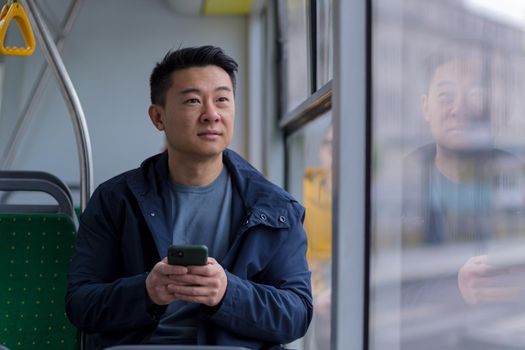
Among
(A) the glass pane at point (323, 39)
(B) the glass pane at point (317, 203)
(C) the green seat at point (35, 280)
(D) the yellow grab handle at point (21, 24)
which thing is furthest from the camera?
(B) the glass pane at point (317, 203)

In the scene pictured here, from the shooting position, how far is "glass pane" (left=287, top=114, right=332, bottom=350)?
2996 millimetres

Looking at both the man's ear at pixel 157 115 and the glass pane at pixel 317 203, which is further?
the glass pane at pixel 317 203

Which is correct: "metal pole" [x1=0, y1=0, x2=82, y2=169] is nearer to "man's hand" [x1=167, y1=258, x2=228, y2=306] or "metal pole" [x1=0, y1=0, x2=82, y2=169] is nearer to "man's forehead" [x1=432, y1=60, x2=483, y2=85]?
"man's hand" [x1=167, y1=258, x2=228, y2=306]

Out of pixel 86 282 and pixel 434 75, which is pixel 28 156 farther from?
pixel 434 75

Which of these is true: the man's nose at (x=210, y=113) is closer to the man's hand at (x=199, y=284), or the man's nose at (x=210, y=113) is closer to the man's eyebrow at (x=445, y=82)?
the man's hand at (x=199, y=284)

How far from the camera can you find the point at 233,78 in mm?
2070

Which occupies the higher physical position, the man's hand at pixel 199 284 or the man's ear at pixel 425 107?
the man's ear at pixel 425 107

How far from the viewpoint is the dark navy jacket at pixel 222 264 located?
70.0 inches

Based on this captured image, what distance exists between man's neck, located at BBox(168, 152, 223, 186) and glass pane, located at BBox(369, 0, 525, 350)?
1.32 feet

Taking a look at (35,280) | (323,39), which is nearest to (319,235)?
(323,39)

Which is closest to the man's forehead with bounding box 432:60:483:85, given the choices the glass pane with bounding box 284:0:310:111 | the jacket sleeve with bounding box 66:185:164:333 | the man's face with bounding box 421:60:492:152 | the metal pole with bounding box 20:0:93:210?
the man's face with bounding box 421:60:492:152

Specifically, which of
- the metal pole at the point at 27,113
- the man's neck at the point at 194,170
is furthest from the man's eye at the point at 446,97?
the metal pole at the point at 27,113

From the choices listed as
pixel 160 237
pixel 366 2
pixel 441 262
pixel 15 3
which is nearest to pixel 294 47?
pixel 15 3

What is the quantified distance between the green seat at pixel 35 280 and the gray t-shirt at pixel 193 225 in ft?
1.52
